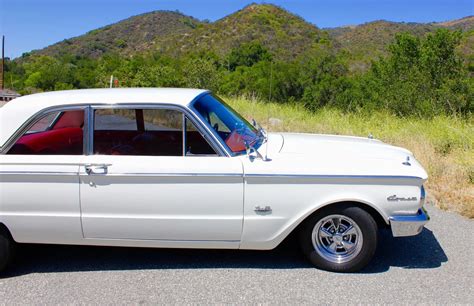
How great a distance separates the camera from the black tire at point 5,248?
136 inches

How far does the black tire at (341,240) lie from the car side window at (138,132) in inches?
48.9

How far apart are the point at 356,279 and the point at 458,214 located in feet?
7.23

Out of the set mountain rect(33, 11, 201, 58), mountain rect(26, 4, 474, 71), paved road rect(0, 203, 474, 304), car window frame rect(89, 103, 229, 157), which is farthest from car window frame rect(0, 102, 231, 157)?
mountain rect(33, 11, 201, 58)

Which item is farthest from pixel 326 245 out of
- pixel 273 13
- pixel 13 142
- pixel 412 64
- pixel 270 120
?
pixel 273 13

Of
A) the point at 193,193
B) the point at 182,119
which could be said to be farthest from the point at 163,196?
the point at 182,119

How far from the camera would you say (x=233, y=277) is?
3428mm

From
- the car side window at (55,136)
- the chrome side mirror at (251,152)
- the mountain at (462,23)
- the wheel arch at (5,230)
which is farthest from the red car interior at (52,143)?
the mountain at (462,23)

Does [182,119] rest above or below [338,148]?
above

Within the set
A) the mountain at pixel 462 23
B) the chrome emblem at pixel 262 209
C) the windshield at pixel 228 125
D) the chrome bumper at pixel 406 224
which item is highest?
the mountain at pixel 462 23

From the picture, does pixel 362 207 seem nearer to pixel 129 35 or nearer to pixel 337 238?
pixel 337 238

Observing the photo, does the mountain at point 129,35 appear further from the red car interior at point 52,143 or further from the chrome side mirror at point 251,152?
the chrome side mirror at point 251,152

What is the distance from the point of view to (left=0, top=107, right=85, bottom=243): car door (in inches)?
131

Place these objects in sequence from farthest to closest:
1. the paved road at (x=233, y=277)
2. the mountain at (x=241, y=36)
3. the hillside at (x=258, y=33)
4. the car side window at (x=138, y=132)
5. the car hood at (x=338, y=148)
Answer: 1. the mountain at (x=241, y=36)
2. the hillside at (x=258, y=33)
3. the car hood at (x=338, y=148)
4. the car side window at (x=138, y=132)
5. the paved road at (x=233, y=277)

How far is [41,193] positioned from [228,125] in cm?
162
